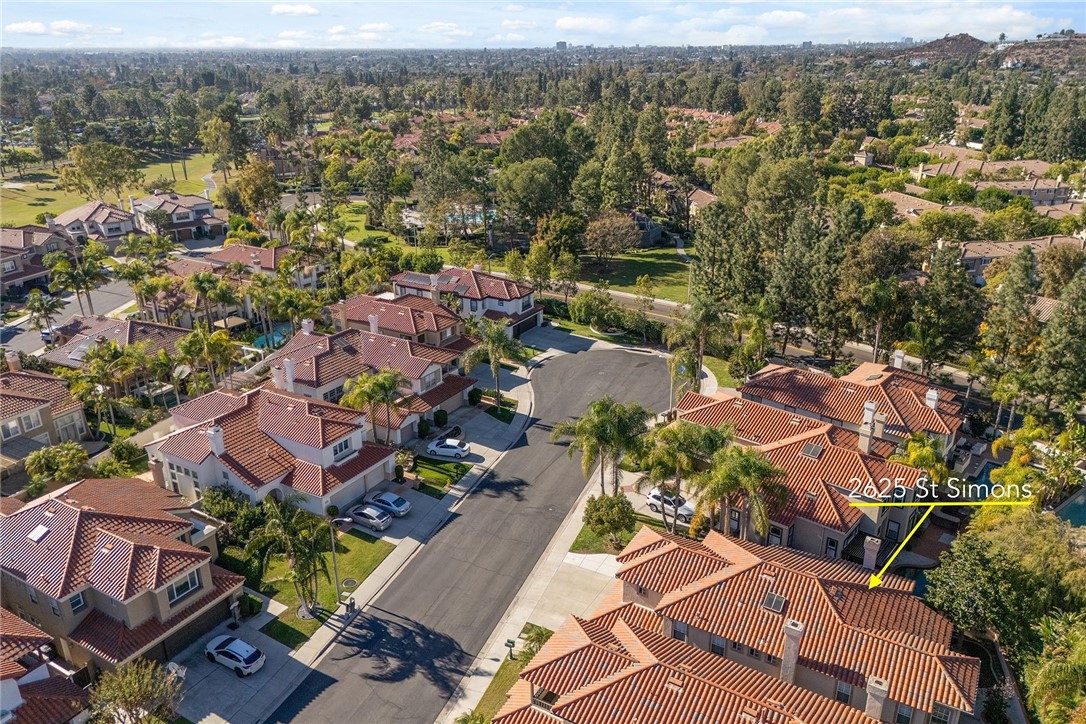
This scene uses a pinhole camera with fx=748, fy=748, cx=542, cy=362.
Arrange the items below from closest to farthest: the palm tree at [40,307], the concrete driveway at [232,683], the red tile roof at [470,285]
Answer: the concrete driveway at [232,683], the palm tree at [40,307], the red tile roof at [470,285]

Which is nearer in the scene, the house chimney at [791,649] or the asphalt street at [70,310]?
the house chimney at [791,649]

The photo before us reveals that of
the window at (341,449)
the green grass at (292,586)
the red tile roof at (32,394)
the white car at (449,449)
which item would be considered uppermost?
the red tile roof at (32,394)

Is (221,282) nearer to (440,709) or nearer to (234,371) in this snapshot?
(234,371)

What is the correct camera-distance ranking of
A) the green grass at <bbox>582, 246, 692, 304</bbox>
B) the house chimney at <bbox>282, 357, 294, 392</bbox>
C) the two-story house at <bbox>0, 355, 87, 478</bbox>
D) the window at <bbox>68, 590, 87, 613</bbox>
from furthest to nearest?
the green grass at <bbox>582, 246, 692, 304</bbox>
the house chimney at <bbox>282, 357, 294, 392</bbox>
the two-story house at <bbox>0, 355, 87, 478</bbox>
the window at <bbox>68, 590, 87, 613</bbox>

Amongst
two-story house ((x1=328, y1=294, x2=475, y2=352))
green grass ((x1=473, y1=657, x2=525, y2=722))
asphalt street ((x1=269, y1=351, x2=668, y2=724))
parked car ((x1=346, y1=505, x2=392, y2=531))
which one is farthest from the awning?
green grass ((x1=473, y1=657, x2=525, y2=722))

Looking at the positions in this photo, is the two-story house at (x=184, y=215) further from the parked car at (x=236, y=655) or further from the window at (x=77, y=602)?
the parked car at (x=236, y=655)

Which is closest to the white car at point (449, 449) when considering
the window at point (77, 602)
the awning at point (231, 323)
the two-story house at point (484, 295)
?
the two-story house at point (484, 295)

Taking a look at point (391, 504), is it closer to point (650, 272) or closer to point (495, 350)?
point (495, 350)

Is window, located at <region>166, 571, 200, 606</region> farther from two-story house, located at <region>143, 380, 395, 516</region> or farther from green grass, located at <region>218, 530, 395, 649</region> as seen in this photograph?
two-story house, located at <region>143, 380, 395, 516</region>
